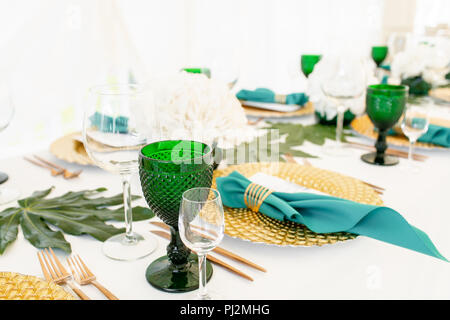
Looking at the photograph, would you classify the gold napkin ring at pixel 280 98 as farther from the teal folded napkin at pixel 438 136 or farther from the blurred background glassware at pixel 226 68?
the teal folded napkin at pixel 438 136

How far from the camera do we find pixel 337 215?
0.79 metres

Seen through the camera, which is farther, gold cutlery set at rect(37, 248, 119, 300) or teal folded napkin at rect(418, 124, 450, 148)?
teal folded napkin at rect(418, 124, 450, 148)

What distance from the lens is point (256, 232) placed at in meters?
0.79

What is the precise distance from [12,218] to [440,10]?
4391mm

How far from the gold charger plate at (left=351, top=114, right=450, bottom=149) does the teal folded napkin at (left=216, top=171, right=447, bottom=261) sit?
63 cm

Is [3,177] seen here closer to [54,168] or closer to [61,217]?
[54,168]

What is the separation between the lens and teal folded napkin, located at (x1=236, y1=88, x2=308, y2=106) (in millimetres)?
1764

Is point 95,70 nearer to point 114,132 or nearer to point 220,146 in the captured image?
point 220,146

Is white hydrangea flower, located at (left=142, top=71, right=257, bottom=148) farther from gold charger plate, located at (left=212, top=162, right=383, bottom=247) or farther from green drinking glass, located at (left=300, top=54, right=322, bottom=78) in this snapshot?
green drinking glass, located at (left=300, top=54, right=322, bottom=78)

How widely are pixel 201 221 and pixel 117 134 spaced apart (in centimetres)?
24

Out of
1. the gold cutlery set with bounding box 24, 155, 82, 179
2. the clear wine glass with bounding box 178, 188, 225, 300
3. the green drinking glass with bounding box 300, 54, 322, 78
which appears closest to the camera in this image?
the clear wine glass with bounding box 178, 188, 225, 300

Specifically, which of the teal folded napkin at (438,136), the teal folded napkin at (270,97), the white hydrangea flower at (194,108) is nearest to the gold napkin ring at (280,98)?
the teal folded napkin at (270,97)

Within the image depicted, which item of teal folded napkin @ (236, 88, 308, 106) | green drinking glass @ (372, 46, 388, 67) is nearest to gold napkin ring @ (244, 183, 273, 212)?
teal folded napkin @ (236, 88, 308, 106)

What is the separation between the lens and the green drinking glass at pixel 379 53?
94.5 inches
